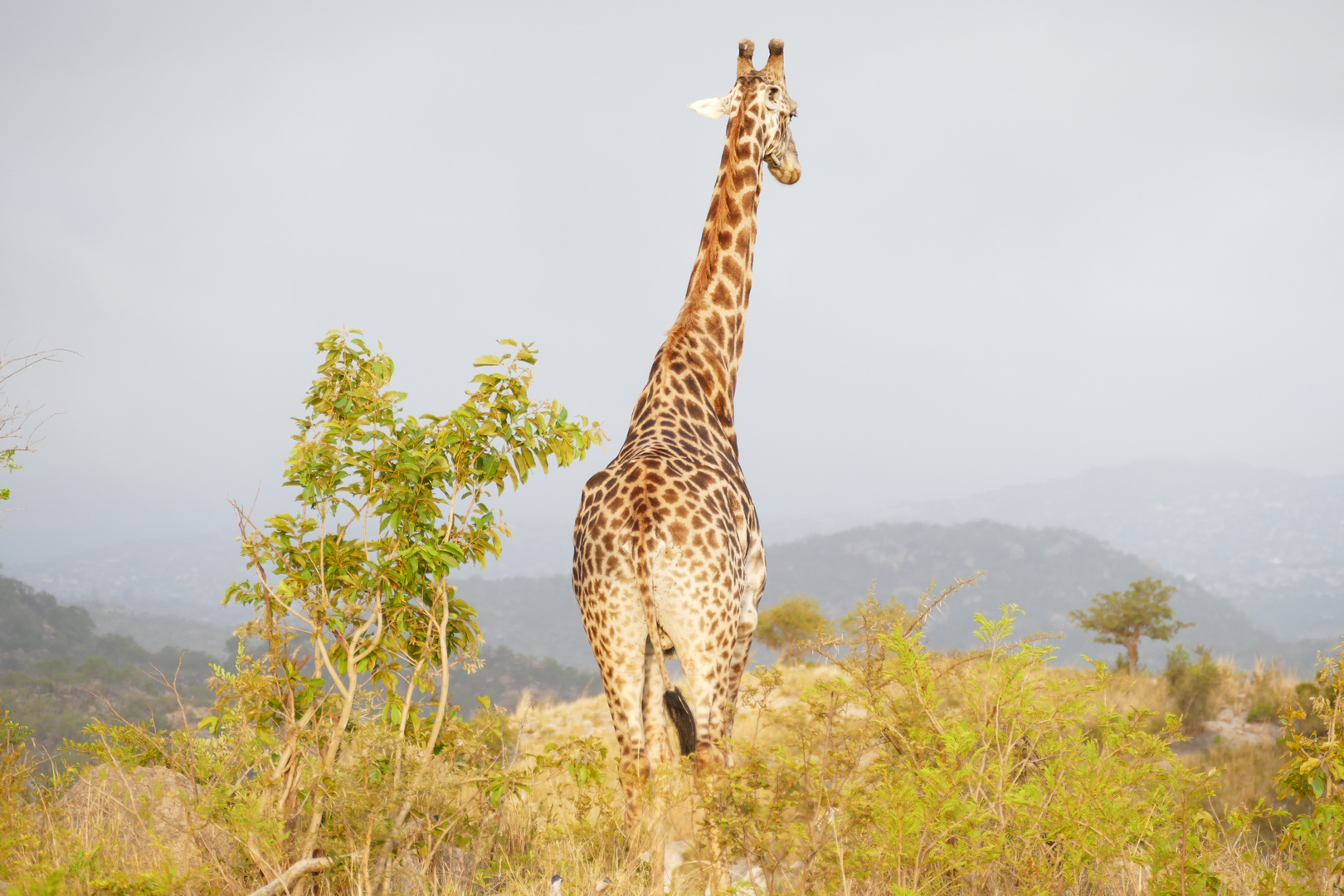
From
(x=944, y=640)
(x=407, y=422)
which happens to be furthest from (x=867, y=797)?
(x=944, y=640)

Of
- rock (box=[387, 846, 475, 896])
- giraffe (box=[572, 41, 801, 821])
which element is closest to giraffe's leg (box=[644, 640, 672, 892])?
giraffe (box=[572, 41, 801, 821])

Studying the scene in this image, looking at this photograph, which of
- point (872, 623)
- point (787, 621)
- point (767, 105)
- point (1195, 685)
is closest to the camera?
point (872, 623)

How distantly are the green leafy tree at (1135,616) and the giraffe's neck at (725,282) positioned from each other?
16.8 meters

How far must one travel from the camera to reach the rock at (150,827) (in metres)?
4.41

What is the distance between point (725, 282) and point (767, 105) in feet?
6.16

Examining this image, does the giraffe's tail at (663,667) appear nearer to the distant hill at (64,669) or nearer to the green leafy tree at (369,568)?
the green leafy tree at (369,568)

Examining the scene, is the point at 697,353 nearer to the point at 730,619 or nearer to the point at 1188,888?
the point at 730,619

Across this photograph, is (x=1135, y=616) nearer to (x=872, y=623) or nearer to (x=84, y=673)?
(x=872, y=623)

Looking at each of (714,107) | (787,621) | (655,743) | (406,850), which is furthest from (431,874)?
(787,621)

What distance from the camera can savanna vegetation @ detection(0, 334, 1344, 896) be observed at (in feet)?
12.9

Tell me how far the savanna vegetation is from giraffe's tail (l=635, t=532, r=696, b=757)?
30 centimetres

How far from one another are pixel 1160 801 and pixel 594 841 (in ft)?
11.6

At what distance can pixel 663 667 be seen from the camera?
4684 mm

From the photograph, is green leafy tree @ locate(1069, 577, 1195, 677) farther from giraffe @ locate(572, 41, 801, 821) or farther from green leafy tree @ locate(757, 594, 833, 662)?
giraffe @ locate(572, 41, 801, 821)
